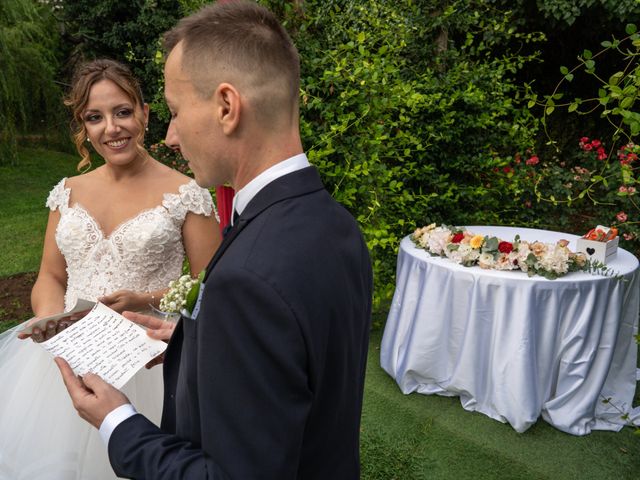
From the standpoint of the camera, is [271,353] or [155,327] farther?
[155,327]

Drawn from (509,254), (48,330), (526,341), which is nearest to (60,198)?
(48,330)

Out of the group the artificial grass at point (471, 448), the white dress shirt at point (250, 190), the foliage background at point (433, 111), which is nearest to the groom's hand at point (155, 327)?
the white dress shirt at point (250, 190)

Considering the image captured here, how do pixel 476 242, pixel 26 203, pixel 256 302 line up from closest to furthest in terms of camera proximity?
pixel 256 302, pixel 476 242, pixel 26 203

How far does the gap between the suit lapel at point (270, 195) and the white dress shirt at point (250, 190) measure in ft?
0.05

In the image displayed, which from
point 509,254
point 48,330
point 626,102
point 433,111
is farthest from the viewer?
point 433,111

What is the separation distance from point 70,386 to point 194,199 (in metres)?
1.36

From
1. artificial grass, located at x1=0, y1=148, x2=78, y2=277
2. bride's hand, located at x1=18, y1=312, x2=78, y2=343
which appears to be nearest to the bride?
bride's hand, located at x1=18, y1=312, x2=78, y2=343

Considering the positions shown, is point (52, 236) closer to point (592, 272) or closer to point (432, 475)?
point (432, 475)

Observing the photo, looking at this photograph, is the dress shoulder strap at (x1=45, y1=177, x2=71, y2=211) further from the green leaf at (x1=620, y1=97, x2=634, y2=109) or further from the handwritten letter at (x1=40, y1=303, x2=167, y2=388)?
the green leaf at (x1=620, y1=97, x2=634, y2=109)

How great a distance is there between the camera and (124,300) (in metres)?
2.37

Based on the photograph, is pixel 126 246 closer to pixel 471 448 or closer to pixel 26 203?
pixel 471 448

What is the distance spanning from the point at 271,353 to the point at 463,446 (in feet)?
10.4

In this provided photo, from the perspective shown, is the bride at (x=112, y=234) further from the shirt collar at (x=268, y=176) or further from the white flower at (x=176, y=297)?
the shirt collar at (x=268, y=176)

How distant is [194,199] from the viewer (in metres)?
2.56
